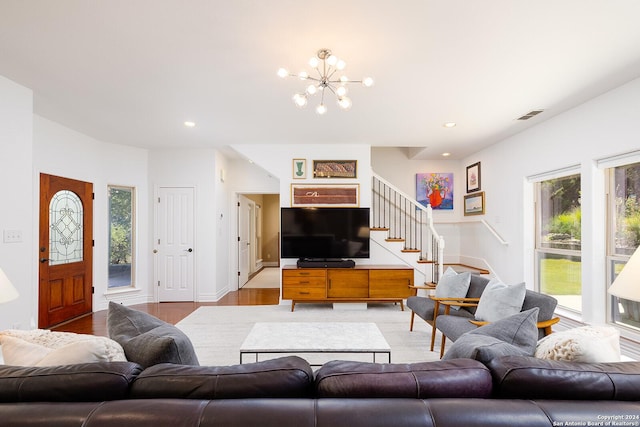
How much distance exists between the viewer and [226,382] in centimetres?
110

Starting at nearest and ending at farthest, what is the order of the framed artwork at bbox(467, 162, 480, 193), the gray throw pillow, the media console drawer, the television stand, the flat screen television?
the gray throw pillow
the media console drawer
the television stand
the flat screen television
the framed artwork at bbox(467, 162, 480, 193)

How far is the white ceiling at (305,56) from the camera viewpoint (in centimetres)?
200

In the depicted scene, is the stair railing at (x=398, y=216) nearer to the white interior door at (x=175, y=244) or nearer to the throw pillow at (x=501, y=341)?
the white interior door at (x=175, y=244)

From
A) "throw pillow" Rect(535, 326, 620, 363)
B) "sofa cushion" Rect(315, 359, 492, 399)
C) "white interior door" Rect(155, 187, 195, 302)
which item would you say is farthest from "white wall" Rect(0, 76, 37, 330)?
"throw pillow" Rect(535, 326, 620, 363)

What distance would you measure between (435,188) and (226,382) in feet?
20.3

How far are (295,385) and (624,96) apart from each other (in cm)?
396

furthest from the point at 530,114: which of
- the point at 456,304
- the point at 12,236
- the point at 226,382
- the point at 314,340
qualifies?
the point at 12,236

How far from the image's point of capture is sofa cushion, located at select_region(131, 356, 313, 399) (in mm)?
1075

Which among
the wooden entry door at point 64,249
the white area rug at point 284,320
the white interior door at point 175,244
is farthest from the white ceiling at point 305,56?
the white area rug at point 284,320

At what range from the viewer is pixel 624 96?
120 inches

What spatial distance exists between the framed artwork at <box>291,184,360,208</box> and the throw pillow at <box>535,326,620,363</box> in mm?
3965

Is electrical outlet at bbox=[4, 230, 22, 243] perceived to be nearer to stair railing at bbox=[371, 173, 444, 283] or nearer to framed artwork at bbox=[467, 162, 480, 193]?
stair railing at bbox=[371, 173, 444, 283]

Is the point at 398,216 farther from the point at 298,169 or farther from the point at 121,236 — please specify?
the point at 121,236

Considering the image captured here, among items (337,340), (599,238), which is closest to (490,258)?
(599,238)
